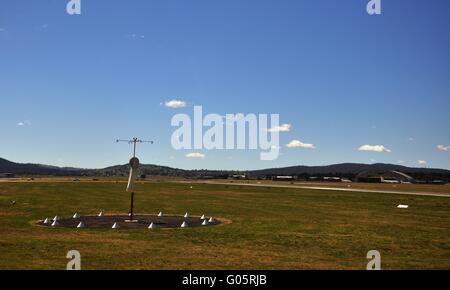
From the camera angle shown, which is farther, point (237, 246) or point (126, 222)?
point (126, 222)

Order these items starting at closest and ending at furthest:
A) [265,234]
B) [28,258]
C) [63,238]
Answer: [28,258]
[63,238]
[265,234]

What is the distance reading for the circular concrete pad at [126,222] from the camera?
28.1 m

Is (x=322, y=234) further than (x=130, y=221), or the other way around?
(x=130, y=221)

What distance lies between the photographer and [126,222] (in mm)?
29906

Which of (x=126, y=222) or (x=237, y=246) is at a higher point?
(x=126, y=222)

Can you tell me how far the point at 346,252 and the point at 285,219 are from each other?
1434cm

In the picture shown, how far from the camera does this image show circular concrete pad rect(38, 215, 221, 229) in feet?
92.2

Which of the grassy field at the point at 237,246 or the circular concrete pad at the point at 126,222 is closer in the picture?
the grassy field at the point at 237,246
